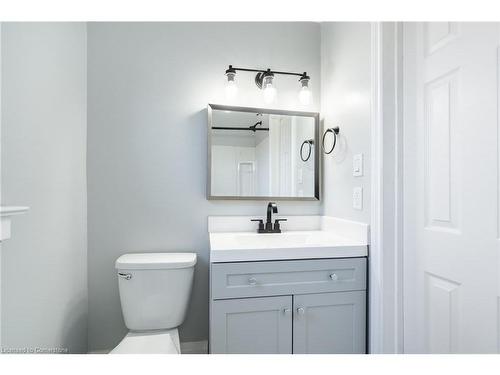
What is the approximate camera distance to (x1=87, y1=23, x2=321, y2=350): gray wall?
1.50 metres

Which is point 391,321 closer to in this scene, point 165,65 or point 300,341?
point 300,341

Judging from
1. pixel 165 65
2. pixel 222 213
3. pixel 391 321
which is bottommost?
pixel 391 321

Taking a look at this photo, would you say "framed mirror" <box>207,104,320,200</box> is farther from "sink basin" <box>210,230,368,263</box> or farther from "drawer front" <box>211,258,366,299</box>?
"drawer front" <box>211,258,366,299</box>

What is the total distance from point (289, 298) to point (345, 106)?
3.54ft

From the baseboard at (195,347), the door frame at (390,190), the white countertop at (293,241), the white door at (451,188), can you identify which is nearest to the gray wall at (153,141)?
the baseboard at (195,347)

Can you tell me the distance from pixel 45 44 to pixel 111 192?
0.78 meters

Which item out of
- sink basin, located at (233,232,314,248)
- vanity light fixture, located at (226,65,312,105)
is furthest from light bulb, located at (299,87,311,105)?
sink basin, located at (233,232,314,248)

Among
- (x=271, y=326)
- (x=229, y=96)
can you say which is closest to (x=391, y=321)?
(x=271, y=326)

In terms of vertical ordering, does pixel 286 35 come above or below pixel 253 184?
above

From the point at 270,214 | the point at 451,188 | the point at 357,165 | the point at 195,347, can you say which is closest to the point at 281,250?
the point at 270,214

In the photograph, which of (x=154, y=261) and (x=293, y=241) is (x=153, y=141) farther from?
(x=293, y=241)

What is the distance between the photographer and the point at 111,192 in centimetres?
151

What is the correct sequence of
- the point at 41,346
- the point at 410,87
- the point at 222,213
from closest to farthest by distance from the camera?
1. the point at 41,346
2. the point at 410,87
3. the point at 222,213
